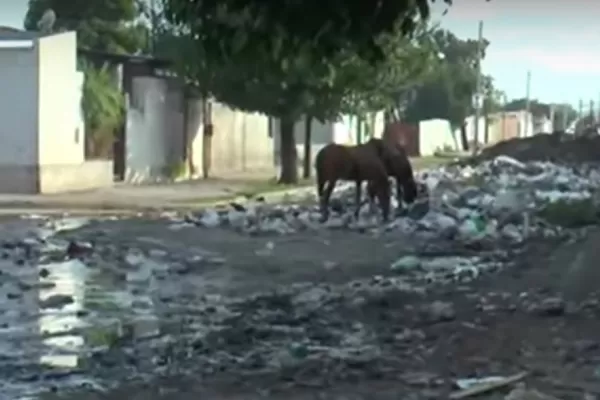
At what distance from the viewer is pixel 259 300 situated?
1375 centimetres

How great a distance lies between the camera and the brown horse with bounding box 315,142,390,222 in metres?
25.0

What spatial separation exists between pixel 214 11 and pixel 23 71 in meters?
26.7

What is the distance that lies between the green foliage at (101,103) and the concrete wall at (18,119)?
248cm

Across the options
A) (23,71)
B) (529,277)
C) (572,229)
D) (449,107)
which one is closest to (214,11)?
(529,277)

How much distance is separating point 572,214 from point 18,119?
15838 millimetres

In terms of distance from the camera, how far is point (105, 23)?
53.9 meters

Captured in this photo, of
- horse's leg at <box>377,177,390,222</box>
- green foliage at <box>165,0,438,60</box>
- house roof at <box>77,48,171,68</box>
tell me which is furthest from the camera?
house roof at <box>77,48,171,68</box>

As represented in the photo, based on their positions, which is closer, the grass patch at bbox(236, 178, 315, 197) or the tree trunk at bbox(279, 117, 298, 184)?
the grass patch at bbox(236, 178, 315, 197)

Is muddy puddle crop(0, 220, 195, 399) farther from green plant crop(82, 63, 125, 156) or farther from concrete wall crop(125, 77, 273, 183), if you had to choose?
concrete wall crop(125, 77, 273, 183)

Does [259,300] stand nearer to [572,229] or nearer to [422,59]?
[572,229]

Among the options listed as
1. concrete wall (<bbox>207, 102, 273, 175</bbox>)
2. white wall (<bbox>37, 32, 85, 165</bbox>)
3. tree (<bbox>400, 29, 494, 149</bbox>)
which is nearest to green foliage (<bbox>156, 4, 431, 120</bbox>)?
white wall (<bbox>37, 32, 85, 165</bbox>)

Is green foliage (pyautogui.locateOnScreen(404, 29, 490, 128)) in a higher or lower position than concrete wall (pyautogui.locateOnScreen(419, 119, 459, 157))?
higher

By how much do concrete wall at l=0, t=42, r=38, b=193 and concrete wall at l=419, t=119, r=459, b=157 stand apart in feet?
150

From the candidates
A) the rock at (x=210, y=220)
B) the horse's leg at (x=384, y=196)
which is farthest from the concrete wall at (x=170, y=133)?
the horse's leg at (x=384, y=196)
